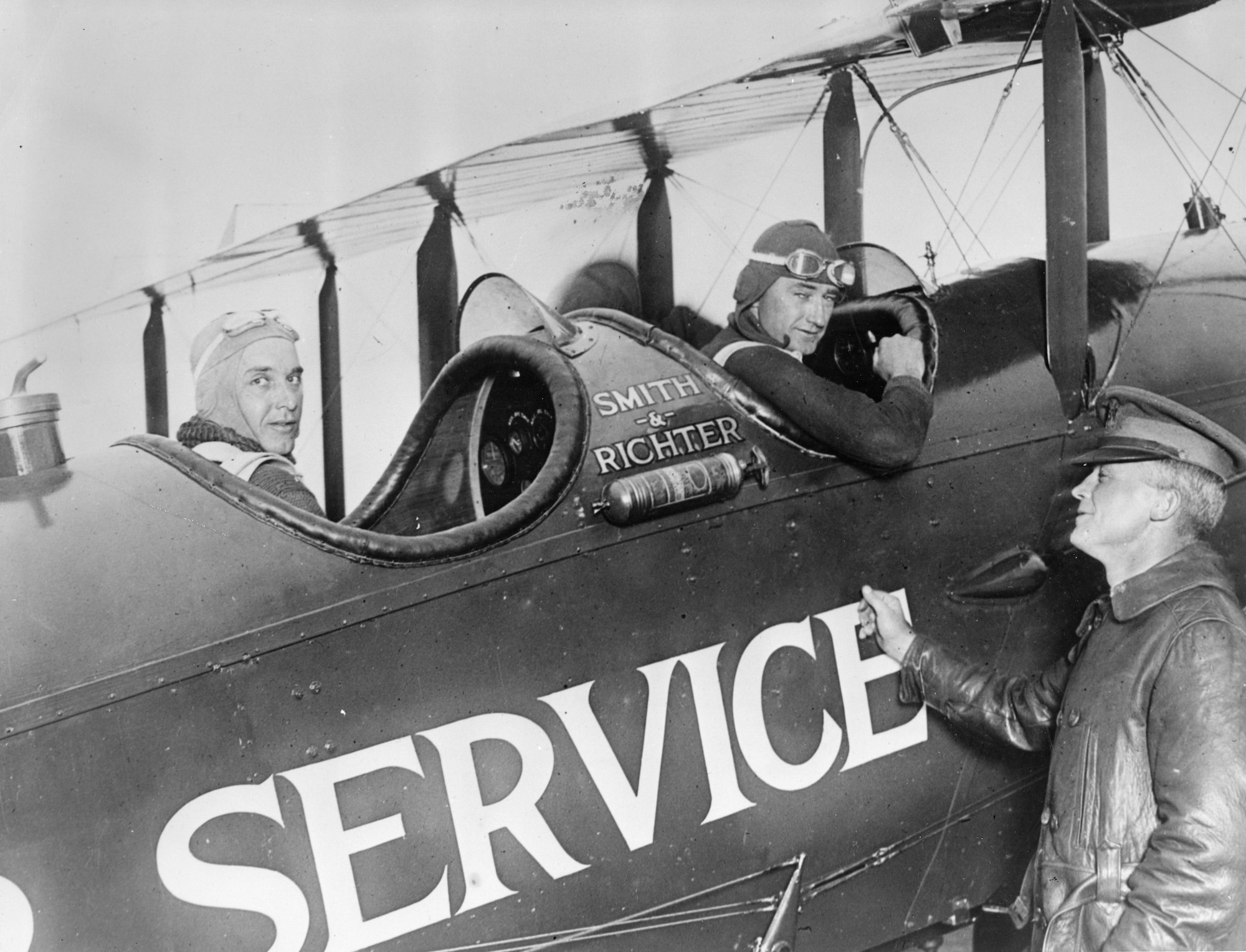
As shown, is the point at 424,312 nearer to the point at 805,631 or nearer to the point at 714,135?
the point at 714,135

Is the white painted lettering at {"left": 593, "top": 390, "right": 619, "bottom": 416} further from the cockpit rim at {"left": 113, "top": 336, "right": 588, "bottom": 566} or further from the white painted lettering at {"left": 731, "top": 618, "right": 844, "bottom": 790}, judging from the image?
the white painted lettering at {"left": 731, "top": 618, "right": 844, "bottom": 790}

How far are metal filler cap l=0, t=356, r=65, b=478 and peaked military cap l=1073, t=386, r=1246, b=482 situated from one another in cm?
233

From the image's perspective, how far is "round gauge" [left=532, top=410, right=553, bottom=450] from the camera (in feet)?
10.9

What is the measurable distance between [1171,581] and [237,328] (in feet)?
8.75

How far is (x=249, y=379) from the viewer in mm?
3455

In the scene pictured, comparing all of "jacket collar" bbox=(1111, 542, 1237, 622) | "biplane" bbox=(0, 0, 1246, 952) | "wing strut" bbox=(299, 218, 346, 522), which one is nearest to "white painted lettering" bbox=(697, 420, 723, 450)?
"biplane" bbox=(0, 0, 1246, 952)

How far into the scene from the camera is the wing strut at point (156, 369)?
5582 millimetres

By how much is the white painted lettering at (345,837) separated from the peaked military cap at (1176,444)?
5.77 feet

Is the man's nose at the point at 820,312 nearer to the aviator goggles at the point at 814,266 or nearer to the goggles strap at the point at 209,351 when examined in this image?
the aviator goggles at the point at 814,266

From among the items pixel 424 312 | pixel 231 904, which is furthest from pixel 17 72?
pixel 424 312

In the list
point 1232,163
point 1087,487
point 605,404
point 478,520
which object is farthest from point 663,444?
point 1232,163

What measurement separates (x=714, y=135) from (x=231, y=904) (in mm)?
4375

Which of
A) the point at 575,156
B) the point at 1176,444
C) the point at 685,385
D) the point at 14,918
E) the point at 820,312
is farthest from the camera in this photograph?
the point at 575,156

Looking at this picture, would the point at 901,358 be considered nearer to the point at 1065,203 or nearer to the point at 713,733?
the point at 1065,203
